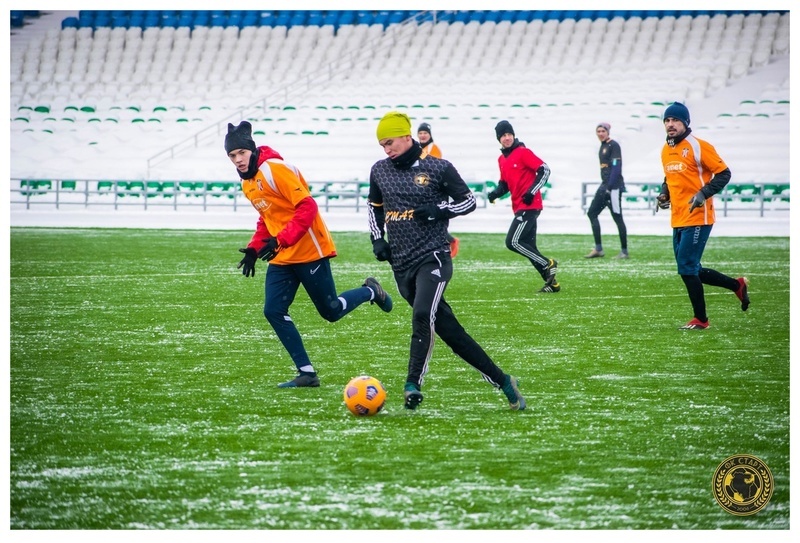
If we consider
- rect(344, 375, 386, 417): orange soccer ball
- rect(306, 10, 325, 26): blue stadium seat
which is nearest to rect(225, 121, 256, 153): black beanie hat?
rect(344, 375, 386, 417): orange soccer ball

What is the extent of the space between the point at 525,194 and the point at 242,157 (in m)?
5.91

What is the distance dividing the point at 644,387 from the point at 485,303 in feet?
15.1

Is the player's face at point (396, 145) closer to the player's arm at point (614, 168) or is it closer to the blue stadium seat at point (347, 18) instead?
the player's arm at point (614, 168)

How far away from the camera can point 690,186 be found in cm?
940

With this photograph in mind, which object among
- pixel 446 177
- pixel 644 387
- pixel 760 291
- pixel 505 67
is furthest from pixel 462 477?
pixel 505 67

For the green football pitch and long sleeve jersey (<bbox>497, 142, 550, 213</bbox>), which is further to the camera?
long sleeve jersey (<bbox>497, 142, 550, 213</bbox>)

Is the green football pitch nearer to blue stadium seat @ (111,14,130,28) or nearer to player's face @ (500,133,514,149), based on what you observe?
player's face @ (500,133,514,149)

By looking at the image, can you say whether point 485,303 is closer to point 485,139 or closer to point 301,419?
point 301,419

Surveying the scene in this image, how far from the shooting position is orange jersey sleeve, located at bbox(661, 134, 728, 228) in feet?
30.5

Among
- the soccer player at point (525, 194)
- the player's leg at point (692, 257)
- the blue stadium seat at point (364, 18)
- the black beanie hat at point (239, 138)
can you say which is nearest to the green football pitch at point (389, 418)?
the player's leg at point (692, 257)

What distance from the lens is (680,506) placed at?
4.60 metres

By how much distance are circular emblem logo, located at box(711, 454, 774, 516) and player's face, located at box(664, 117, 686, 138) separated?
4656mm


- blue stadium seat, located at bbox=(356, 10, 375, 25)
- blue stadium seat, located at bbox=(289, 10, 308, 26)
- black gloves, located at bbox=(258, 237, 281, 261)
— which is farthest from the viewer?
blue stadium seat, located at bbox=(289, 10, 308, 26)

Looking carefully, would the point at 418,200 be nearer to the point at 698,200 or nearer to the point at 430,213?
the point at 430,213
